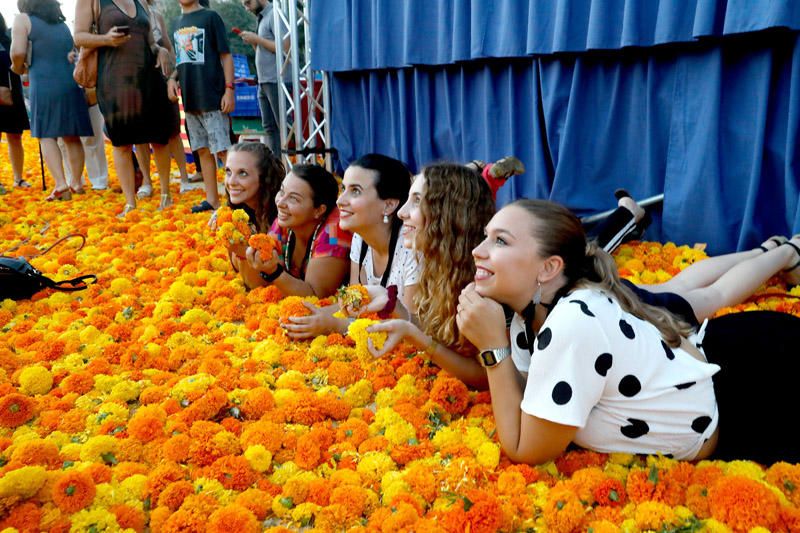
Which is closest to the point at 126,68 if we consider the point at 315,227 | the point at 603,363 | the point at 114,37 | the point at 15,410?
the point at 114,37

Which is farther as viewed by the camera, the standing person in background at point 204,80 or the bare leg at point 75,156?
the bare leg at point 75,156

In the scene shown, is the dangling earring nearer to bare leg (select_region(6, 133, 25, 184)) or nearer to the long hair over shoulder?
the long hair over shoulder

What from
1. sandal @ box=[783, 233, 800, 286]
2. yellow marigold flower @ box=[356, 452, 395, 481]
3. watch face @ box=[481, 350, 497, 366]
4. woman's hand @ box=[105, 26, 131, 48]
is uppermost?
woman's hand @ box=[105, 26, 131, 48]

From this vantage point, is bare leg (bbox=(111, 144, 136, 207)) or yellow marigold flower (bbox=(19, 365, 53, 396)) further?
bare leg (bbox=(111, 144, 136, 207))

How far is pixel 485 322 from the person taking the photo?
187 cm

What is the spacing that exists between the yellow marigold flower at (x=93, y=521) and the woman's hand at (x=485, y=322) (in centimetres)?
112

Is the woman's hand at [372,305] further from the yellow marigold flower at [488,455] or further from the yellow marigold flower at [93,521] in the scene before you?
the yellow marigold flower at [93,521]

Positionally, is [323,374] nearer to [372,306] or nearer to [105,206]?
[372,306]

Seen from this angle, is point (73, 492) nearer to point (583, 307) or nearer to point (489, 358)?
point (489, 358)

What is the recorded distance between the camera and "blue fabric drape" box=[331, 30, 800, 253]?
135 inches

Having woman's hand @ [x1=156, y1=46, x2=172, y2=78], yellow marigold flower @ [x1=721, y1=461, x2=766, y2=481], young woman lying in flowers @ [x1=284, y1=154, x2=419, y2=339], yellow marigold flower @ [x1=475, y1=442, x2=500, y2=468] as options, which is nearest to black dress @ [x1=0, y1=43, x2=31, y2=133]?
woman's hand @ [x1=156, y1=46, x2=172, y2=78]

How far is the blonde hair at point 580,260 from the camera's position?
186cm

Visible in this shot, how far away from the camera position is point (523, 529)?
5.46ft

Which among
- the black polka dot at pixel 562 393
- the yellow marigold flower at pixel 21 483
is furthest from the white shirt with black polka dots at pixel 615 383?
the yellow marigold flower at pixel 21 483
